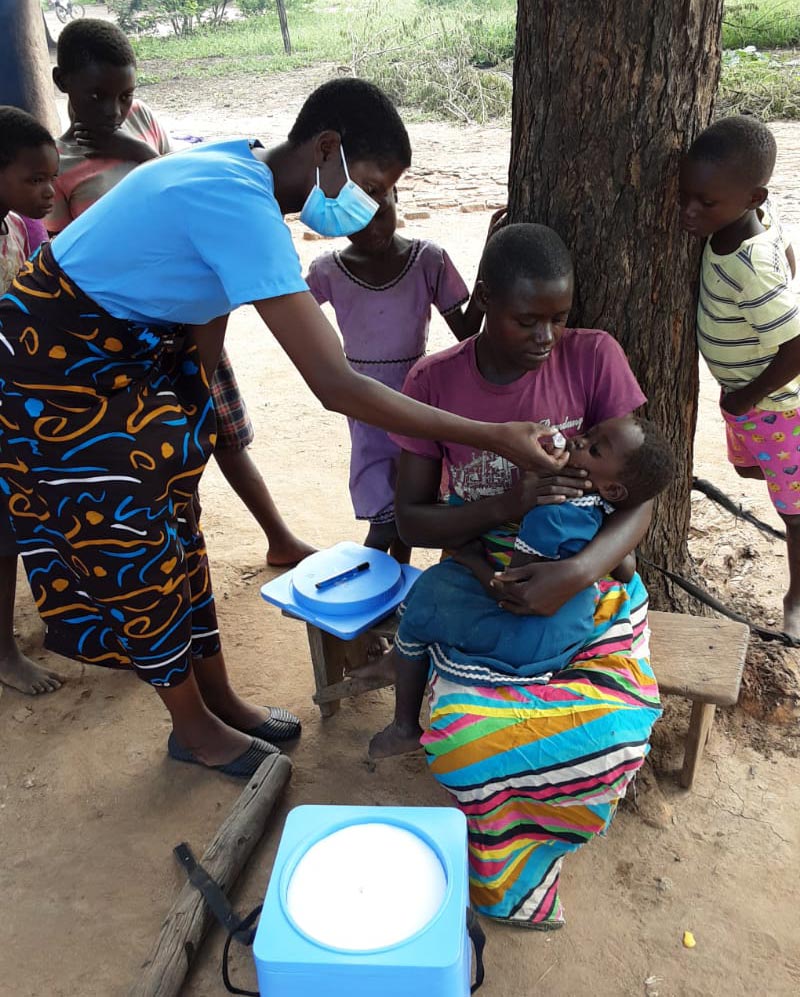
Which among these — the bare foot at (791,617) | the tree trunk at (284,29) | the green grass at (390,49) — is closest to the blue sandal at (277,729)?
the bare foot at (791,617)

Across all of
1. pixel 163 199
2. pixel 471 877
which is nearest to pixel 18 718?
pixel 471 877

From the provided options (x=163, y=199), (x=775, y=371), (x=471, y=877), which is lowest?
(x=471, y=877)

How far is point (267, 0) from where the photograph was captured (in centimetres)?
2053

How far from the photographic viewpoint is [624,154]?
7.19 feet

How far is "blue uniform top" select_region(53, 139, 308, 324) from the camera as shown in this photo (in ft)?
5.54

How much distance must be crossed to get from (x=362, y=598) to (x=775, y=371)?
4.16ft

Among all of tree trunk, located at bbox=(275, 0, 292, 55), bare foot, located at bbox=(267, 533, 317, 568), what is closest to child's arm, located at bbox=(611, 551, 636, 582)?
bare foot, located at bbox=(267, 533, 317, 568)

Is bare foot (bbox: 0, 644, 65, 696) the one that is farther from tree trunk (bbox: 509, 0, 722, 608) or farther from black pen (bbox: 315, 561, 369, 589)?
tree trunk (bbox: 509, 0, 722, 608)

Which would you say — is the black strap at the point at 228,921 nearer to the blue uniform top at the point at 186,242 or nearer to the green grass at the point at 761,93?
the blue uniform top at the point at 186,242

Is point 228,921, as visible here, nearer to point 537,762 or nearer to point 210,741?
point 210,741

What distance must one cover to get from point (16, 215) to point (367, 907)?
2520mm

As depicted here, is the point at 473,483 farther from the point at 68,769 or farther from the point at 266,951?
the point at 68,769

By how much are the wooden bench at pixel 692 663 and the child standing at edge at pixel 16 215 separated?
1030mm

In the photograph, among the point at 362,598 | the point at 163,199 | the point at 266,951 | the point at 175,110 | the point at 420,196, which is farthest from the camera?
the point at 175,110
